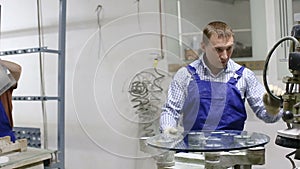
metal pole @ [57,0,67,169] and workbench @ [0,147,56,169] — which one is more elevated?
metal pole @ [57,0,67,169]

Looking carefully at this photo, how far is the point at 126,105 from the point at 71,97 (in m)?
0.45

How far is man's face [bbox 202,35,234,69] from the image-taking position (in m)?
1.61

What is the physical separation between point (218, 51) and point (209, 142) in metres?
0.64

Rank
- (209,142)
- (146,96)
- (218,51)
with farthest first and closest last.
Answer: (146,96), (218,51), (209,142)

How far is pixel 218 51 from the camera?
161 centimetres

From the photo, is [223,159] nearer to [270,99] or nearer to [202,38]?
[270,99]

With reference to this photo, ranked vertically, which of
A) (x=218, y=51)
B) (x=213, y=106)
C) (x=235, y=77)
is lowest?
(x=213, y=106)

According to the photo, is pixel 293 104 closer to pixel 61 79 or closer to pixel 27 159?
pixel 27 159

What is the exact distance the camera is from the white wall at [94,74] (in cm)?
247

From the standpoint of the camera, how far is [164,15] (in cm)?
245

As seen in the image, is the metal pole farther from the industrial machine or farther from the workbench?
the industrial machine

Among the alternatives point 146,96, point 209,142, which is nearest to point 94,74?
point 146,96

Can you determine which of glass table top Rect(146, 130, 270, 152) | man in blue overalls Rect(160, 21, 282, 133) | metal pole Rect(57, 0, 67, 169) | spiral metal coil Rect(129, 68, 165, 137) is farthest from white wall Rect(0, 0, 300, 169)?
glass table top Rect(146, 130, 270, 152)

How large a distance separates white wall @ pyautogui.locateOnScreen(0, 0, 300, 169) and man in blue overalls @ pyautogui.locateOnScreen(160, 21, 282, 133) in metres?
0.77
